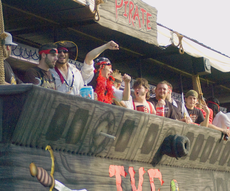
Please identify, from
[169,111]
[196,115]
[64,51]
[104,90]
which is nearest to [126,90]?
[104,90]

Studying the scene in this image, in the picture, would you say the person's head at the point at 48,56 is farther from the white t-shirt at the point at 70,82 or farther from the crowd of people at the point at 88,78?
the white t-shirt at the point at 70,82

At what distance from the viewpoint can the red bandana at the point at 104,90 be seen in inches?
163

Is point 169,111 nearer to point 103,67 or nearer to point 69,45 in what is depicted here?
point 103,67

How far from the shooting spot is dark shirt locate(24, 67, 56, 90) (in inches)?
137

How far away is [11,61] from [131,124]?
8.20 ft

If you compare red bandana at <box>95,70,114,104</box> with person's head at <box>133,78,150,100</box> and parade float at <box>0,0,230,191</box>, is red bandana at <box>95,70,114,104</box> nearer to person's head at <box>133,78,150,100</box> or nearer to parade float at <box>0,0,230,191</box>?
parade float at <box>0,0,230,191</box>

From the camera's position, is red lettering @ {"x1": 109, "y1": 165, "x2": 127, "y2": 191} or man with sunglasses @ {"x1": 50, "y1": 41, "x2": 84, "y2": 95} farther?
man with sunglasses @ {"x1": 50, "y1": 41, "x2": 84, "y2": 95}

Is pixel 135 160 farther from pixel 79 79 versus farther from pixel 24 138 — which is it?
pixel 24 138

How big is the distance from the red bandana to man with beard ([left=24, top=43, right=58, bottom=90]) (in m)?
0.61

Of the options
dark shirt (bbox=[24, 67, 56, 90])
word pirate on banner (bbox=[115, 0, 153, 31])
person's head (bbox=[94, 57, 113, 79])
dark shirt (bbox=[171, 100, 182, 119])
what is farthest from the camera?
dark shirt (bbox=[171, 100, 182, 119])

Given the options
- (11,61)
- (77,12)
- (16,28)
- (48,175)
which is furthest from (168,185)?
(16,28)

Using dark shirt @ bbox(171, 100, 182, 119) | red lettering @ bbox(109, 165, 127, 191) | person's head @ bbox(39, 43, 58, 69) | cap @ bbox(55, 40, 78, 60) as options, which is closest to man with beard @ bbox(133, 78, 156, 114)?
dark shirt @ bbox(171, 100, 182, 119)

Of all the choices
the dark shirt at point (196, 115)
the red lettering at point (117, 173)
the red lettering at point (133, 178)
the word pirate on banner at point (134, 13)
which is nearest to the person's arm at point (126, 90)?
the red lettering at point (133, 178)

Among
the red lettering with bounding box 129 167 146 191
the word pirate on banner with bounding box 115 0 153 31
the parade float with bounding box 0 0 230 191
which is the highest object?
the word pirate on banner with bounding box 115 0 153 31
